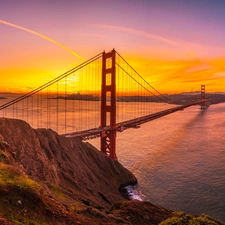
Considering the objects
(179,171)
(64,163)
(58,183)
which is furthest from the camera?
(179,171)

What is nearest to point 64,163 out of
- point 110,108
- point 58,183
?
point 58,183

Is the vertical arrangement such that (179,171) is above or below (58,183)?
below

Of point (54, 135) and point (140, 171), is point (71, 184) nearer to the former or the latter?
point (54, 135)

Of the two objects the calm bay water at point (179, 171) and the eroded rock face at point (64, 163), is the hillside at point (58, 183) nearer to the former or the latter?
the eroded rock face at point (64, 163)

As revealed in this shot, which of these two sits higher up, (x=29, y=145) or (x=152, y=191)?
(x=29, y=145)

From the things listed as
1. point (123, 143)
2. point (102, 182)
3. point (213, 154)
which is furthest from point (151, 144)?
point (102, 182)

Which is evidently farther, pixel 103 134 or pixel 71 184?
pixel 103 134

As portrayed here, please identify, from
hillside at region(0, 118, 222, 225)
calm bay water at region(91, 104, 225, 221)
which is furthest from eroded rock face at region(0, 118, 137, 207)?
calm bay water at region(91, 104, 225, 221)

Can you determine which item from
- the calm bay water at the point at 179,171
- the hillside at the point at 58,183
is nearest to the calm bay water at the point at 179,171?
the calm bay water at the point at 179,171

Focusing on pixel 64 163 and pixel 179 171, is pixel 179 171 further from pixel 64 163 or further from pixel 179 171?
pixel 64 163
